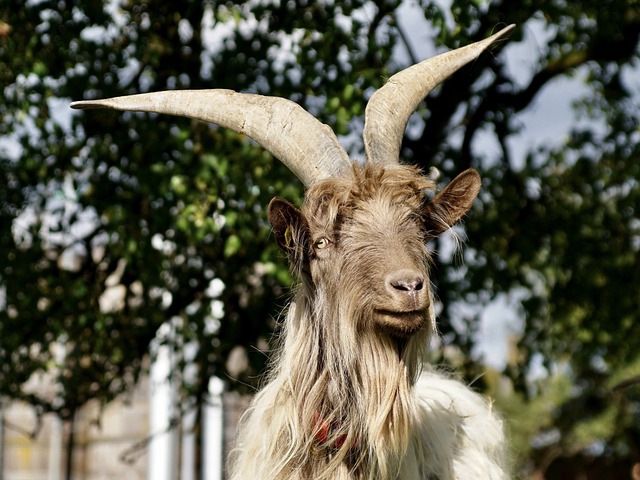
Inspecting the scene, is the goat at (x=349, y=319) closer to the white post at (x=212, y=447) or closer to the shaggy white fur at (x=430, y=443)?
the shaggy white fur at (x=430, y=443)

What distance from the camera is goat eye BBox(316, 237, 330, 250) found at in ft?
12.9

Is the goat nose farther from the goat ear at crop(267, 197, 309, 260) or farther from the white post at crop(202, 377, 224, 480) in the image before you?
the white post at crop(202, 377, 224, 480)

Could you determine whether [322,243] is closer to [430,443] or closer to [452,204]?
[452,204]

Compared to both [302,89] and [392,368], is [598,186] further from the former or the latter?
[392,368]

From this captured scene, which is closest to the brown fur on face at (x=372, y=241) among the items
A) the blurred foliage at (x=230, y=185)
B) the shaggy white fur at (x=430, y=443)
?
the shaggy white fur at (x=430, y=443)

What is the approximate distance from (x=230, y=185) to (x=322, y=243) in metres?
2.66

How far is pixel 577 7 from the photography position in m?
7.68

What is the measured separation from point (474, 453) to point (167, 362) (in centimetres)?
597

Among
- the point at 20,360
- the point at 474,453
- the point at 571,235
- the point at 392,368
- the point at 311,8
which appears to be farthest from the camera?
the point at 571,235

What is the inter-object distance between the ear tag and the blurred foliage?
6.96ft

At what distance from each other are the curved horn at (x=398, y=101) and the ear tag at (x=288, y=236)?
1.97 ft

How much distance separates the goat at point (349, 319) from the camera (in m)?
3.78

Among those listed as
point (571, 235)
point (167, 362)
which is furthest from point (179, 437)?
point (571, 235)

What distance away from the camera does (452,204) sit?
418 cm
